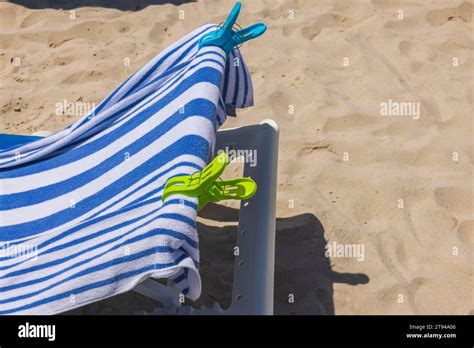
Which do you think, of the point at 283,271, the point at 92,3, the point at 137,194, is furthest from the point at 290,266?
the point at 92,3

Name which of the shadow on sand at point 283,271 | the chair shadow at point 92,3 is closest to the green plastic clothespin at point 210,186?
the shadow on sand at point 283,271

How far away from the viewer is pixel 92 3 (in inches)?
151

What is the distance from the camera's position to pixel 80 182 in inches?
84.4

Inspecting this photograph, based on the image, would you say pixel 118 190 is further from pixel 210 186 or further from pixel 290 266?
pixel 290 266

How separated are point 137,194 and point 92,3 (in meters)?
2.20

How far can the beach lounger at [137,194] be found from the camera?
1698mm

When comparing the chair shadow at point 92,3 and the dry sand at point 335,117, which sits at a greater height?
the chair shadow at point 92,3

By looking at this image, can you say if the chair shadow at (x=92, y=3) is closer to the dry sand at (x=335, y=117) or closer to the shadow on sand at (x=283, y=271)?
the dry sand at (x=335, y=117)

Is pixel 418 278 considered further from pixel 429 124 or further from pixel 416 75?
pixel 416 75

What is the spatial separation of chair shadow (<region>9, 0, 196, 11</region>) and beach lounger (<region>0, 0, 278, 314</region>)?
5.01ft

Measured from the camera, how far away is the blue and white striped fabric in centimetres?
169

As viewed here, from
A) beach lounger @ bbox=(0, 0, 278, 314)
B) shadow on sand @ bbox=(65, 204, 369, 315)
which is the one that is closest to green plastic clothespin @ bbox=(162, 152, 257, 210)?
beach lounger @ bbox=(0, 0, 278, 314)

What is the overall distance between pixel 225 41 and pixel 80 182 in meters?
0.67

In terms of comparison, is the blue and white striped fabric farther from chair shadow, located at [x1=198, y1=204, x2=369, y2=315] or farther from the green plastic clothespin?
chair shadow, located at [x1=198, y1=204, x2=369, y2=315]
